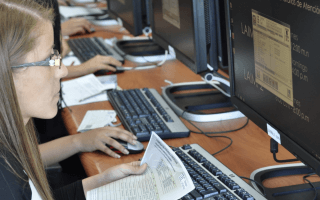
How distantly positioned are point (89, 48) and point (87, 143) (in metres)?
1.04

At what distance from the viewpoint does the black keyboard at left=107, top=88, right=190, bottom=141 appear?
1184 millimetres

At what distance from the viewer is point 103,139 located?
114 cm

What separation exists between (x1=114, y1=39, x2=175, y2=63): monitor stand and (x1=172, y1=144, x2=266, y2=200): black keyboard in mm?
1004

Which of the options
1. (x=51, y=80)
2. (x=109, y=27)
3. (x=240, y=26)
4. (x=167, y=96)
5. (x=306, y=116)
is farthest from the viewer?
(x=109, y=27)

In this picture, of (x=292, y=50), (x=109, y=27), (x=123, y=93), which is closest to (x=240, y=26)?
(x=292, y=50)

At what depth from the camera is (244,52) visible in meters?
1.04

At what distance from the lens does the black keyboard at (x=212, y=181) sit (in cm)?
82

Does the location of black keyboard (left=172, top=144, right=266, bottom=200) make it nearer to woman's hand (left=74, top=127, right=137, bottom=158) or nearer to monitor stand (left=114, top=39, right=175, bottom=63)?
woman's hand (left=74, top=127, right=137, bottom=158)

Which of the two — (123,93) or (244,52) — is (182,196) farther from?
(123,93)

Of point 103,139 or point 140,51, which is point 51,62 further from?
point 140,51

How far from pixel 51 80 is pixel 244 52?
493 millimetres

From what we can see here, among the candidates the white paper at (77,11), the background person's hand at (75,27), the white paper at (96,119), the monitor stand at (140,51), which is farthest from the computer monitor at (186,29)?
the white paper at (77,11)

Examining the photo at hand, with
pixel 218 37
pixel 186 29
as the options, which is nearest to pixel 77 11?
pixel 186 29

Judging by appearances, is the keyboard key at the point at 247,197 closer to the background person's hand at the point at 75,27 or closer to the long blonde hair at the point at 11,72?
the long blonde hair at the point at 11,72
